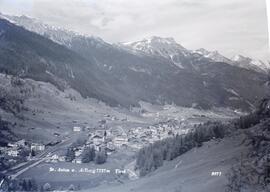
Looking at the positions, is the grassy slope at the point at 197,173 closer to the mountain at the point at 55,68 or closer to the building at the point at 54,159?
the building at the point at 54,159

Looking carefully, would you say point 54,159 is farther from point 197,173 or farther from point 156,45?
point 156,45

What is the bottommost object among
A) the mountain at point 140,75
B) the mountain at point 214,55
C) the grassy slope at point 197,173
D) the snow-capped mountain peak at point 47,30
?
the grassy slope at point 197,173

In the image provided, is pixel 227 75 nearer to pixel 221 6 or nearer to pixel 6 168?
pixel 221 6

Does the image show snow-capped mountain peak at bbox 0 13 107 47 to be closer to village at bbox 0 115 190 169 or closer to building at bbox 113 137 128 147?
village at bbox 0 115 190 169

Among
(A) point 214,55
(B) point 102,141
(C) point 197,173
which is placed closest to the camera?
(C) point 197,173

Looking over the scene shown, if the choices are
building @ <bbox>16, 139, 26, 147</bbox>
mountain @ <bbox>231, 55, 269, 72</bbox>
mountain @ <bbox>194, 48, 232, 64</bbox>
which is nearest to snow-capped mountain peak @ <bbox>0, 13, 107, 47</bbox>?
mountain @ <bbox>194, 48, 232, 64</bbox>

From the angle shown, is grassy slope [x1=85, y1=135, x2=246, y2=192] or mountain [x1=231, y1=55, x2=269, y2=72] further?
mountain [x1=231, y1=55, x2=269, y2=72]

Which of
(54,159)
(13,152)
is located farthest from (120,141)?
(13,152)

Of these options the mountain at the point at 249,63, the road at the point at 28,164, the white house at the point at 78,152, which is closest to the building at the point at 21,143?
the road at the point at 28,164
